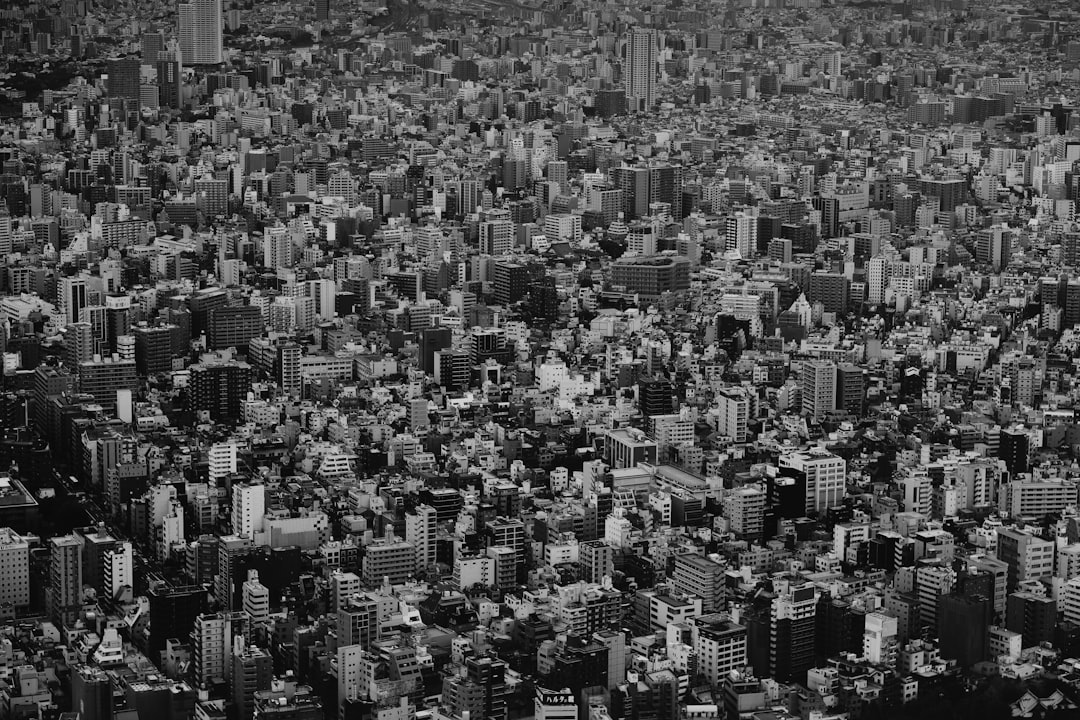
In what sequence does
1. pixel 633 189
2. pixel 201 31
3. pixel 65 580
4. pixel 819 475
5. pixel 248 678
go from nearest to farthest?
pixel 248 678 < pixel 65 580 < pixel 819 475 < pixel 633 189 < pixel 201 31

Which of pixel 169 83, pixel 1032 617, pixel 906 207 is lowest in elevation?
pixel 1032 617

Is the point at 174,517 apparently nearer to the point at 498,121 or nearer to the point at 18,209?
the point at 18,209

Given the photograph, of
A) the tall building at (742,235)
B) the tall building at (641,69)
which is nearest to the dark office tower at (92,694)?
the tall building at (742,235)

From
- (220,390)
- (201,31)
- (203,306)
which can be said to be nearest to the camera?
(220,390)

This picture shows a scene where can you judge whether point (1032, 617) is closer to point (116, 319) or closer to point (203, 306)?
point (116, 319)

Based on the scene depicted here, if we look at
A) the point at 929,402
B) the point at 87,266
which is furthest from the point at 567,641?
the point at 87,266

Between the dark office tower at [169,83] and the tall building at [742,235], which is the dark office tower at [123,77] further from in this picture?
the tall building at [742,235]

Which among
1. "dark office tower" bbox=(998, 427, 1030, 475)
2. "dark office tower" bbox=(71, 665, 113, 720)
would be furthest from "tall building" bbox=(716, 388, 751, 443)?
"dark office tower" bbox=(71, 665, 113, 720)

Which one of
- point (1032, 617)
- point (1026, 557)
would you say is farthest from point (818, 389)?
point (1032, 617)
